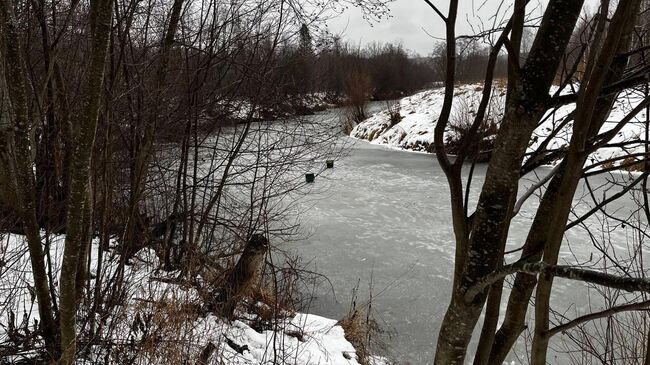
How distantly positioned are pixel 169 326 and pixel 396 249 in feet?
14.6

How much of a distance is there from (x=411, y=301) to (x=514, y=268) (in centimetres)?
462

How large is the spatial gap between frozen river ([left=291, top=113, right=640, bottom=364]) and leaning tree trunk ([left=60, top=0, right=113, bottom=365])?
3151mm

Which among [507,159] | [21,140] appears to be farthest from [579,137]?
[21,140]

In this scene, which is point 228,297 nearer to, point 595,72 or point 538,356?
Result: point 538,356

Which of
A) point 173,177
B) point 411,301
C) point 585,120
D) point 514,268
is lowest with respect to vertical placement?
point 411,301

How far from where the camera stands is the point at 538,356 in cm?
96

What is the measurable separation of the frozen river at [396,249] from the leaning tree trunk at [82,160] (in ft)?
10.3

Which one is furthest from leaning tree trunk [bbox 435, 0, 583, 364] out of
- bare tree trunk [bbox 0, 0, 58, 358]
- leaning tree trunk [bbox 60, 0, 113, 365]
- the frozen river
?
the frozen river

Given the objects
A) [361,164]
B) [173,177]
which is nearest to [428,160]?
[361,164]

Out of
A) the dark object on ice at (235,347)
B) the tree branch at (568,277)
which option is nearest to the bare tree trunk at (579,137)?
the tree branch at (568,277)

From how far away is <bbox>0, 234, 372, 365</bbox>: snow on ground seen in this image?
267cm

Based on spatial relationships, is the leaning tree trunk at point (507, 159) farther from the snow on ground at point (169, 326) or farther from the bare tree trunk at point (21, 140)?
the bare tree trunk at point (21, 140)

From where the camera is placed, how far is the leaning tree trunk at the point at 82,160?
4.91ft

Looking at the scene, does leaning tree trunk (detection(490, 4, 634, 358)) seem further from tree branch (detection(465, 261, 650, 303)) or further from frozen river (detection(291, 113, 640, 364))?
frozen river (detection(291, 113, 640, 364))
